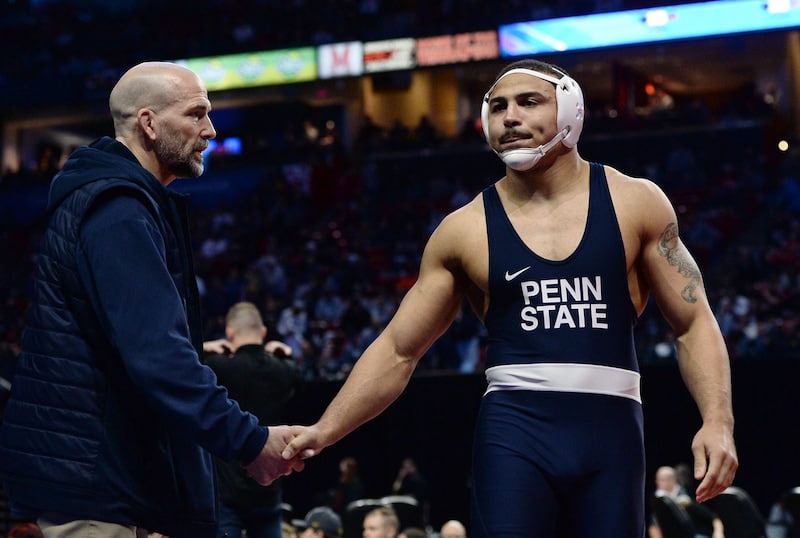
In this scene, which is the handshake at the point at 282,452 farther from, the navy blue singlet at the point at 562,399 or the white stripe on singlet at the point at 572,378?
the white stripe on singlet at the point at 572,378

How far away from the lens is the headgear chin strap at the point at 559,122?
3521 millimetres

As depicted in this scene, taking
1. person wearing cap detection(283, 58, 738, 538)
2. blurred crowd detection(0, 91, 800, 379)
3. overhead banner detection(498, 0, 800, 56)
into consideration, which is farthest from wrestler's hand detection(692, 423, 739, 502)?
overhead banner detection(498, 0, 800, 56)

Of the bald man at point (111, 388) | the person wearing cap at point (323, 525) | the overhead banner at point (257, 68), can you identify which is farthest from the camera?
the overhead banner at point (257, 68)

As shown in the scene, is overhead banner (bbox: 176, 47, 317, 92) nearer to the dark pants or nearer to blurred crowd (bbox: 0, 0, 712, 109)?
blurred crowd (bbox: 0, 0, 712, 109)

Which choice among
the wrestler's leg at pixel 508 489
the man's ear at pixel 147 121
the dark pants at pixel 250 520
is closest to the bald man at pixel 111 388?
the man's ear at pixel 147 121

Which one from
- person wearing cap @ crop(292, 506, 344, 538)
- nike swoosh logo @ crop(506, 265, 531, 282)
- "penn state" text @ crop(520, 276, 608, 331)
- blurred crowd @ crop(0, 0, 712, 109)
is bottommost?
person wearing cap @ crop(292, 506, 344, 538)

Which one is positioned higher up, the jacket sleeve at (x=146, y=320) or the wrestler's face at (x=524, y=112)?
the wrestler's face at (x=524, y=112)

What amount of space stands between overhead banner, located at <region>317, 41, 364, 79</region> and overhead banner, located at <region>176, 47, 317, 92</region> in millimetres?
193

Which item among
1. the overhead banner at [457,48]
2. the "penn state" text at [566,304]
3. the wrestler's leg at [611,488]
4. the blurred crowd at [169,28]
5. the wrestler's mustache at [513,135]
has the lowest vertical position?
the wrestler's leg at [611,488]

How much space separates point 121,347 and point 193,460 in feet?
1.31

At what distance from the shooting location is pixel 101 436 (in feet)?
9.44

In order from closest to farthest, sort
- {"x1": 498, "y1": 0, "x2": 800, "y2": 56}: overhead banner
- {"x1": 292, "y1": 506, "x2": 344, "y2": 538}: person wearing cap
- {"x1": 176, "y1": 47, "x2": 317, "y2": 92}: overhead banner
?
{"x1": 292, "y1": 506, "x2": 344, "y2": 538}: person wearing cap → {"x1": 498, "y1": 0, "x2": 800, "y2": 56}: overhead banner → {"x1": 176, "y1": 47, "x2": 317, "y2": 92}: overhead banner

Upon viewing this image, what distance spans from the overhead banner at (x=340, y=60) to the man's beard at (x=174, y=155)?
21.8 meters

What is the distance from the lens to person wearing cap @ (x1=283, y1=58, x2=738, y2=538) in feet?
10.6
